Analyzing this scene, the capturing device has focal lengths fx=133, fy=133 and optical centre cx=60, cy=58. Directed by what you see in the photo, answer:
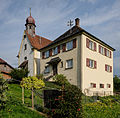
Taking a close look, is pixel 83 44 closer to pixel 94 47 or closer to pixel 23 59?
pixel 94 47

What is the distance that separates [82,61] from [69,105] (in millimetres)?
12096

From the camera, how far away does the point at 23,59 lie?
31438 mm

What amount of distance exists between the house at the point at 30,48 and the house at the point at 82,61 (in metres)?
3.73

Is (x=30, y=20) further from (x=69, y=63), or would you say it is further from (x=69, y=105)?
(x=69, y=105)

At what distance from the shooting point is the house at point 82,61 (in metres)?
17.6

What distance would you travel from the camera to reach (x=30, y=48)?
28734mm

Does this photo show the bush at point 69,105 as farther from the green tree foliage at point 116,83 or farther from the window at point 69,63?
the green tree foliage at point 116,83

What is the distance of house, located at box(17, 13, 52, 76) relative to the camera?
90.3 ft

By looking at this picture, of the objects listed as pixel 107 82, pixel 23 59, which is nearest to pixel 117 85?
pixel 107 82

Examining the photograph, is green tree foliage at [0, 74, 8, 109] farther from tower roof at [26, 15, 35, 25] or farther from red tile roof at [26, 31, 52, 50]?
tower roof at [26, 15, 35, 25]

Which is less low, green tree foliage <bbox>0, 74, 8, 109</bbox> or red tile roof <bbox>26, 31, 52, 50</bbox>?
red tile roof <bbox>26, 31, 52, 50</bbox>

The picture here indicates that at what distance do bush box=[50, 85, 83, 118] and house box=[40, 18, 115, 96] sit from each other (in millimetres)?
11499

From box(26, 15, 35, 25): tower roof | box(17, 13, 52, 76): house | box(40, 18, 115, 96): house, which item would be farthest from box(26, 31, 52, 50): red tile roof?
box(40, 18, 115, 96): house

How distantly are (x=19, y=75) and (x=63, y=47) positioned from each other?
775 centimetres
